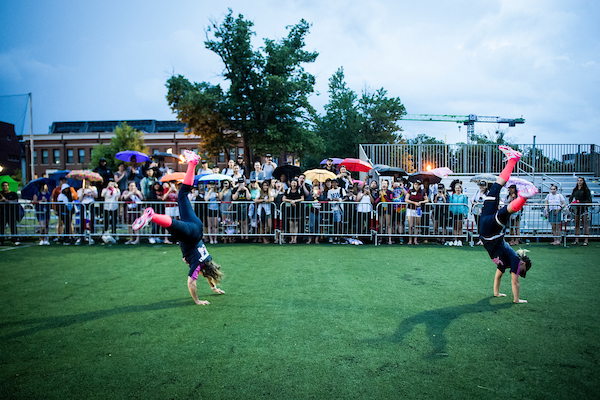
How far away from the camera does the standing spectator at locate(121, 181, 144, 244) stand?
1149 centimetres

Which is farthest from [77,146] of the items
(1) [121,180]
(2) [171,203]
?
(2) [171,203]

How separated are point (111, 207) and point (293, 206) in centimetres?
585

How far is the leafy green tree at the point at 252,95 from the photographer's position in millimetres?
24797

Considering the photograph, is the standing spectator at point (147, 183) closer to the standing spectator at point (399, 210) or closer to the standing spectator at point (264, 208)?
the standing spectator at point (264, 208)

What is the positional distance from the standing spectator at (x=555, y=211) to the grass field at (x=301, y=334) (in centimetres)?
366

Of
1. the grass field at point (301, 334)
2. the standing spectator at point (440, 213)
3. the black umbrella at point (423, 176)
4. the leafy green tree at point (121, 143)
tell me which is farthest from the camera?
the leafy green tree at point (121, 143)

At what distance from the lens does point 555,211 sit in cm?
1138

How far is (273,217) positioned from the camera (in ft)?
38.3

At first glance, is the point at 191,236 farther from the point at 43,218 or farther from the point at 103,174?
the point at 103,174

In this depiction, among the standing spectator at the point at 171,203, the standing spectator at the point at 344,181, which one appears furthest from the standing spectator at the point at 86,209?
the standing spectator at the point at 344,181

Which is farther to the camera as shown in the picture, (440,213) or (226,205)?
(226,205)

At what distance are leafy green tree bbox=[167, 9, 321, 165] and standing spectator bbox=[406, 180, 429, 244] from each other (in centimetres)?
1480

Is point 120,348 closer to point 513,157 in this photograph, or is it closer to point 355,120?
point 513,157

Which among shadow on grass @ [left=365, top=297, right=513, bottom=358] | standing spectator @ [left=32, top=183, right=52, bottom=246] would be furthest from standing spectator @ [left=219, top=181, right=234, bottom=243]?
shadow on grass @ [left=365, top=297, right=513, bottom=358]
